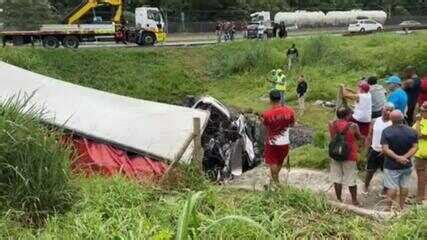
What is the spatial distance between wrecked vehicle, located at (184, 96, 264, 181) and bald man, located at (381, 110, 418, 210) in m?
4.11

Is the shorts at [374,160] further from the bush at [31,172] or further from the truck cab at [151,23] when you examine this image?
the truck cab at [151,23]

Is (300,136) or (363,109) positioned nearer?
(363,109)

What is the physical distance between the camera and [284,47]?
109 ft

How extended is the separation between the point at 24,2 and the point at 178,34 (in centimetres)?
1380

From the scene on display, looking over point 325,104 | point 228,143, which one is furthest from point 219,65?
point 228,143

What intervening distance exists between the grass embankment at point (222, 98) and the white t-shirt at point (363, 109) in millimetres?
1803

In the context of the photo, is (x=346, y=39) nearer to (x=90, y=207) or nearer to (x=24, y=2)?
(x=24, y=2)

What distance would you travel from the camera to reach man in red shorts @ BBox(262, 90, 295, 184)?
384 inches

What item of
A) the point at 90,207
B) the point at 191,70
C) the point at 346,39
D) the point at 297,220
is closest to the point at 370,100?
the point at 297,220

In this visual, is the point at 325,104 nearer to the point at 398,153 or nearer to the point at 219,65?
the point at 219,65

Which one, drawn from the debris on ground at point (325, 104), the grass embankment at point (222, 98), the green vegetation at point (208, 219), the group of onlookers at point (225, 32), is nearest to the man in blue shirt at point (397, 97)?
the grass embankment at point (222, 98)

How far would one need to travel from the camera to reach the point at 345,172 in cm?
951

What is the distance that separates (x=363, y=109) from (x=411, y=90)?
72.6 inches

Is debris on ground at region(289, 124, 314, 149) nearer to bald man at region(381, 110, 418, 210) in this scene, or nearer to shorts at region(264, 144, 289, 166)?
shorts at region(264, 144, 289, 166)
